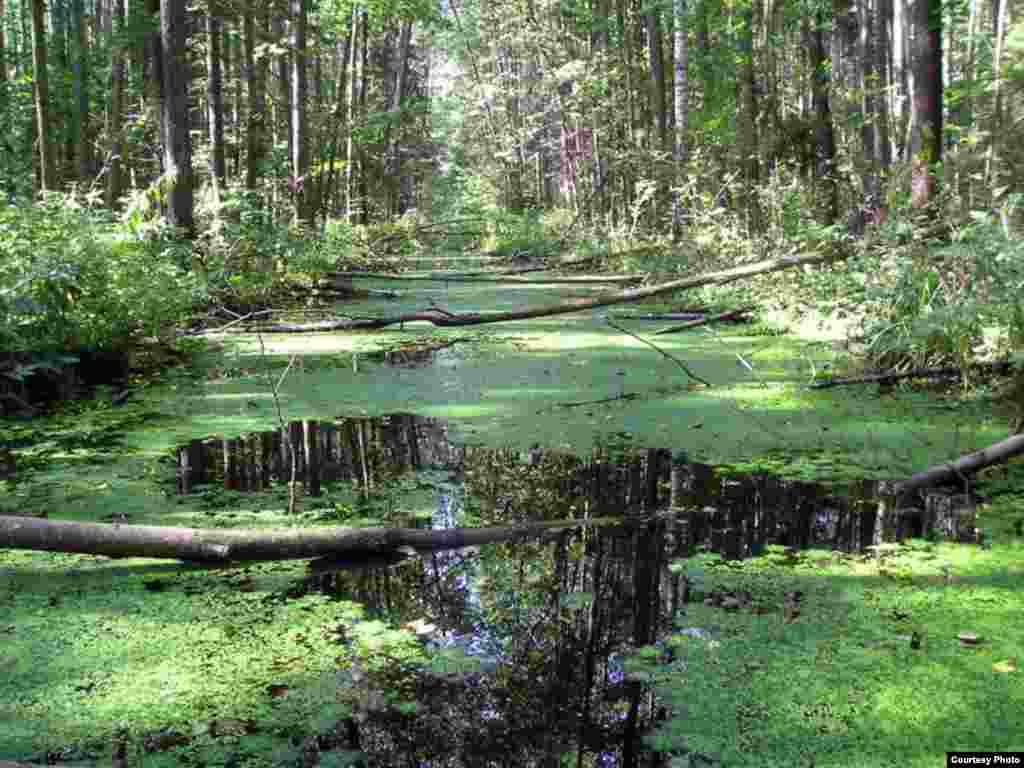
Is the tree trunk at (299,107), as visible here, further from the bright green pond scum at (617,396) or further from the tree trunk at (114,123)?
the bright green pond scum at (617,396)

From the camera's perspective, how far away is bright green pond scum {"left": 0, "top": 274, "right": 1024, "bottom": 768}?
5.91 feet

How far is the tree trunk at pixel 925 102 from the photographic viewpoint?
6.18 meters

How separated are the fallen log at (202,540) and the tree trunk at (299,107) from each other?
34.5 ft

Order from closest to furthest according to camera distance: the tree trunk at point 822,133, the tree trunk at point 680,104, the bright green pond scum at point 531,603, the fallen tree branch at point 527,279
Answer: the bright green pond scum at point 531,603, the tree trunk at point 822,133, the fallen tree branch at point 527,279, the tree trunk at point 680,104

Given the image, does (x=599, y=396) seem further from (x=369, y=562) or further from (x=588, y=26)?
(x=588, y=26)

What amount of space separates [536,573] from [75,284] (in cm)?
412

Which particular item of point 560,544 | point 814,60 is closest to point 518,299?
point 814,60

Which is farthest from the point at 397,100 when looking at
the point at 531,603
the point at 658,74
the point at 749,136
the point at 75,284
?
the point at 531,603

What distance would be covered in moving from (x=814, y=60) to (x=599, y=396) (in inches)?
296

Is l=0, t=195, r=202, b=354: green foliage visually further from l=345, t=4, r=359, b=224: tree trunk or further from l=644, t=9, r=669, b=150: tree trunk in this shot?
l=345, t=4, r=359, b=224: tree trunk

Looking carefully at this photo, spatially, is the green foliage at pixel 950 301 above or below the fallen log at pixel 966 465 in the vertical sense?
above

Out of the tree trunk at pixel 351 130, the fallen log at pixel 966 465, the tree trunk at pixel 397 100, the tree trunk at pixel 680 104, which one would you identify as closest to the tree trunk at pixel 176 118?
the tree trunk at pixel 680 104

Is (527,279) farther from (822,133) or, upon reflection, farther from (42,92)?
(42,92)

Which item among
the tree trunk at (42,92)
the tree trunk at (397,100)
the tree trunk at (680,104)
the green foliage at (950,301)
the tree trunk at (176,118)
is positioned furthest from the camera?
the tree trunk at (397,100)
